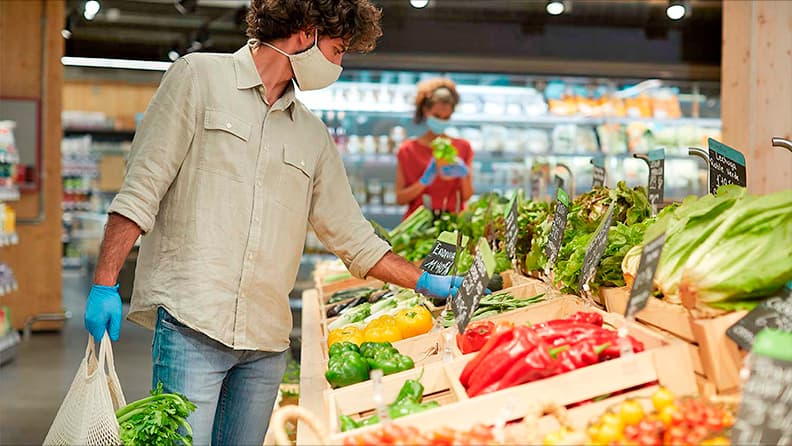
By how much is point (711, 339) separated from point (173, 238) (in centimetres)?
156

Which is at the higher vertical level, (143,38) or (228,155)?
(143,38)

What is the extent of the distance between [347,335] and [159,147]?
2.89 ft

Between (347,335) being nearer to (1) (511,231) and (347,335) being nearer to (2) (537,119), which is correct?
(1) (511,231)

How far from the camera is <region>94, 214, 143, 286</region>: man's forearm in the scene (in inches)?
97.8

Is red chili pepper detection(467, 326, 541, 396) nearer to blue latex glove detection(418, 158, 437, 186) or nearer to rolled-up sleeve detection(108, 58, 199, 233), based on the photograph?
rolled-up sleeve detection(108, 58, 199, 233)

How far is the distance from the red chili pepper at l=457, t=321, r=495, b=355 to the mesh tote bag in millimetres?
896

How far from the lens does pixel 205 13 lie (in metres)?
9.62

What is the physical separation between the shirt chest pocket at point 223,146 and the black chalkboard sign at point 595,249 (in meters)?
1.04

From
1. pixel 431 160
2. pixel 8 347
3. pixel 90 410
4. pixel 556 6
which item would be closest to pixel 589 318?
pixel 90 410

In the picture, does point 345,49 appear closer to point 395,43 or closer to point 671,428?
point 671,428

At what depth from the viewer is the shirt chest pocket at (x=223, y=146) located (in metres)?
2.62

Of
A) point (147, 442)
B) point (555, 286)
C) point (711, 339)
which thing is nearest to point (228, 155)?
point (147, 442)

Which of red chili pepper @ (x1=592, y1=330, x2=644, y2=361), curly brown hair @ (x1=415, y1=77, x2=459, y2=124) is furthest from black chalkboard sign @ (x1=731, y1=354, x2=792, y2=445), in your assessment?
curly brown hair @ (x1=415, y1=77, x2=459, y2=124)

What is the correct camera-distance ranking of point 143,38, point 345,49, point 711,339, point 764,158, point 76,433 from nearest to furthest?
point 711,339
point 76,433
point 345,49
point 764,158
point 143,38
